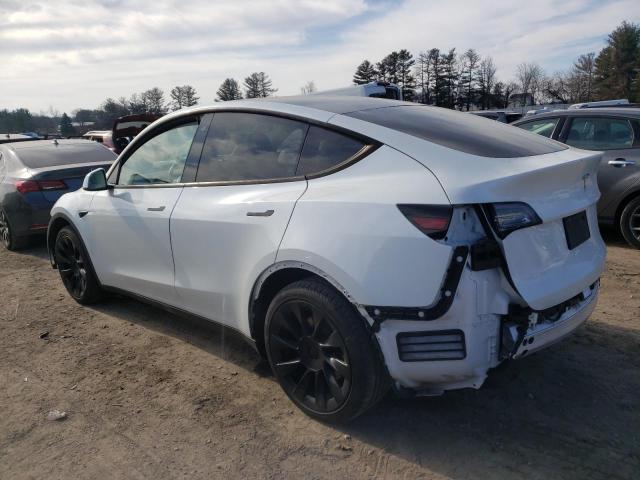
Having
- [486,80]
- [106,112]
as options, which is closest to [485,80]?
[486,80]

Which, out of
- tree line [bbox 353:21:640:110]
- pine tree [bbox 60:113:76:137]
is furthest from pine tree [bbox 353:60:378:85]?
pine tree [bbox 60:113:76:137]

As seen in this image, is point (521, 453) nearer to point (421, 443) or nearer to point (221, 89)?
point (421, 443)

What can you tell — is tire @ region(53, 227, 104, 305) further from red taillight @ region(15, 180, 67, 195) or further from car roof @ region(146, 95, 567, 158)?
red taillight @ region(15, 180, 67, 195)

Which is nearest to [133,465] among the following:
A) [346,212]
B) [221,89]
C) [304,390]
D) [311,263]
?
[304,390]

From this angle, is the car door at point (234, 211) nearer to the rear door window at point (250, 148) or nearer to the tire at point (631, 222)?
the rear door window at point (250, 148)

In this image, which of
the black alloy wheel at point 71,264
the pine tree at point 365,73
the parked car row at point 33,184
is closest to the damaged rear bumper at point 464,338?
the black alloy wheel at point 71,264

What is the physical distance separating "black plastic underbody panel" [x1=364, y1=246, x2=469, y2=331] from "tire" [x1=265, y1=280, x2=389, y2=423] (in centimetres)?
19

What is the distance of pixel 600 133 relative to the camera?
6.48m

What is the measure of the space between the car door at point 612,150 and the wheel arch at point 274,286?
16.0 feet

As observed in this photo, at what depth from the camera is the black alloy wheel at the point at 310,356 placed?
2684 millimetres

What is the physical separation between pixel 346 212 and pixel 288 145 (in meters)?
0.71

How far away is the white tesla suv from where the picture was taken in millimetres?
2348

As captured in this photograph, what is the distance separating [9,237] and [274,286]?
235 inches

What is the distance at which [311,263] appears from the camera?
8.70 feet
